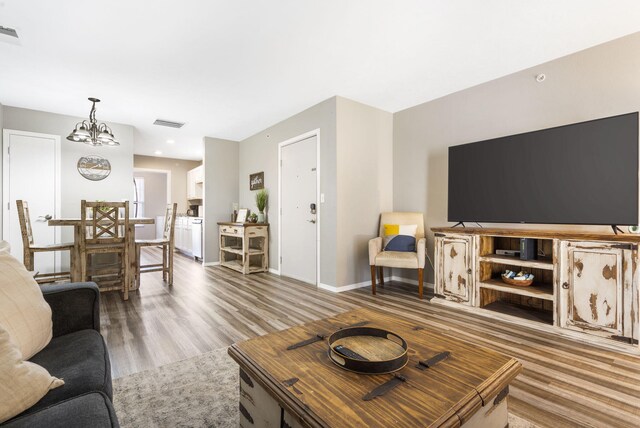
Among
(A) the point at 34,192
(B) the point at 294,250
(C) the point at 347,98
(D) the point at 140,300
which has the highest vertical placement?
(C) the point at 347,98

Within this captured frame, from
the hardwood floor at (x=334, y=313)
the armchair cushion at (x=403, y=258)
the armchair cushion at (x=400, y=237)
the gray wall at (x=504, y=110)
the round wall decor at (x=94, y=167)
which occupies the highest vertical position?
the gray wall at (x=504, y=110)

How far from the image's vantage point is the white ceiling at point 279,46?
215 centimetres

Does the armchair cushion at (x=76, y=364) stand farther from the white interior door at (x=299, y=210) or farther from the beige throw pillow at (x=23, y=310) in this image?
the white interior door at (x=299, y=210)

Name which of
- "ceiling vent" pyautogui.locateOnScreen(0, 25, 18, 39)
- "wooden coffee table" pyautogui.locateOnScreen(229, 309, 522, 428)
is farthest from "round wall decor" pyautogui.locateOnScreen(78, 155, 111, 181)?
"wooden coffee table" pyautogui.locateOnScreen(229, 309, 522, 428)

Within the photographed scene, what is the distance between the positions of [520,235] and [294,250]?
2.83 m

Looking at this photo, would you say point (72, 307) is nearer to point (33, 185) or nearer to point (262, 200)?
point (262, 200)

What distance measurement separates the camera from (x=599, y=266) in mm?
2217

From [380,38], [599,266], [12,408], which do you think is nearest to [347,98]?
[380,38]

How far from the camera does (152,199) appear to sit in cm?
952

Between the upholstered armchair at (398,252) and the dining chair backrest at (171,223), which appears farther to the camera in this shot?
the dining chair backrest at (171,223)

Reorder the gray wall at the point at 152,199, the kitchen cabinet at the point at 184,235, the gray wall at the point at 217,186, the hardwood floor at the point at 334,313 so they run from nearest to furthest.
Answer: the hardwood floor at the point at 334,313, the gray wall at the point at 217,186, the kitchen cabinet at the point at 184,235, the gray wall at the point at 152,199

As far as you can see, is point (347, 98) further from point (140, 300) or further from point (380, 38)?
point (140, 300)

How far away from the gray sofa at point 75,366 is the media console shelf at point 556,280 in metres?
2.92

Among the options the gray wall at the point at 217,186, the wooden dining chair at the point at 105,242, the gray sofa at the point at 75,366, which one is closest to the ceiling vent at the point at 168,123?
the gray wall at the point at 217,186
